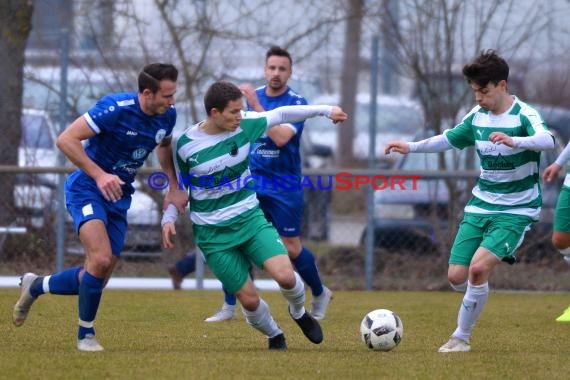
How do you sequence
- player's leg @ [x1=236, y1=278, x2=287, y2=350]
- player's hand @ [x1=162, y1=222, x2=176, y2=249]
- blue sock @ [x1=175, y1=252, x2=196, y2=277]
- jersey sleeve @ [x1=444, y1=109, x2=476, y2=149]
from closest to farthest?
player's hand @ [x1=162, y1=222, x2=176, y2=249]
player's leg @ [x1=236, y1=278, x2=287, y2=350]
jersey sleeve @ [x1=444, y1=109, x2=476, y2=149]
blue sock @ [x1=175, y1=252, x2=196, y2=277]

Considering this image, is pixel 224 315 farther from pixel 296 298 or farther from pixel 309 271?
pixel 296 298

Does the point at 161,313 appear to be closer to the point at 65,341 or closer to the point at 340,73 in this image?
the point at 65,341

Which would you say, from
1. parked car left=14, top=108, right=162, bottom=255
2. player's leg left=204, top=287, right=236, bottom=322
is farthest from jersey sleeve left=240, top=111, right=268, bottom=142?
parked car left=14, top=108, right=162, bottom=255

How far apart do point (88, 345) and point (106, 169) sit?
1.01 m

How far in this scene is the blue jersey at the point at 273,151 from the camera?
8.37 meters

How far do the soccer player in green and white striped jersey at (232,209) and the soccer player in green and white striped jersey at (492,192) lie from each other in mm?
832

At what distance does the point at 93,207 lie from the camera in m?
6.56

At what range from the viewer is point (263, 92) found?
8461mm

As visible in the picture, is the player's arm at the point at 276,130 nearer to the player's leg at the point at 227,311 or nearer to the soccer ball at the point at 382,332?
the player's leg at the point at 227,311

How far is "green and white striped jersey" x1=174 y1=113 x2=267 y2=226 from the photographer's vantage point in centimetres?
653

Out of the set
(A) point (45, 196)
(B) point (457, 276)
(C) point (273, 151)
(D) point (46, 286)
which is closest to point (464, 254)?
(B) point (457, 276)

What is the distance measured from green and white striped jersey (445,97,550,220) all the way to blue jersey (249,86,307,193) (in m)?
1.92

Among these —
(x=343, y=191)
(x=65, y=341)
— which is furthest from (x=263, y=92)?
(x=343, y=191)

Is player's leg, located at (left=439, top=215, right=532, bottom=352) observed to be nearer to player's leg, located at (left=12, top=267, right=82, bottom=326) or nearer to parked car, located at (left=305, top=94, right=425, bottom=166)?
player's leg, located at (left=12, top=267, right=82, bottom=326)
